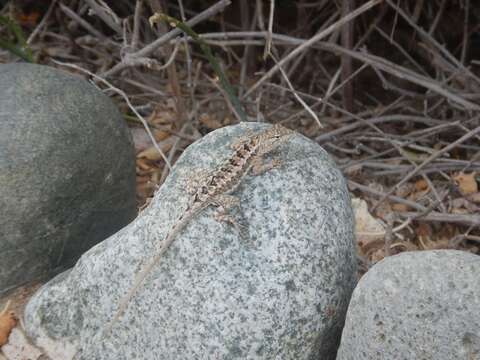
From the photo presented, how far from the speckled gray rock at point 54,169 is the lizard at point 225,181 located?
819 mm

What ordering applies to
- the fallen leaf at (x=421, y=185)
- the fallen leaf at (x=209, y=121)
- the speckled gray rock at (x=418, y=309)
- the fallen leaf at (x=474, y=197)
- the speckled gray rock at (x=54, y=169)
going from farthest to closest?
the fallen leaf at (x=209, y=121)
the fallen leaf at (x=421, y=185)
the fallen leaf at (x=474, y=197)
the speckled gray rock at (x=54, y=169)
the speckled gray rock at (x=418, y=309)

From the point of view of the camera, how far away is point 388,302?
2.68 meters

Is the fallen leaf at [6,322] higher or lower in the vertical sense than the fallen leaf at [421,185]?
higher

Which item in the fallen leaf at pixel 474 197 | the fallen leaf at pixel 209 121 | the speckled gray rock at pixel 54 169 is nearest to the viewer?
the speckled gray rock at pixel 54 169

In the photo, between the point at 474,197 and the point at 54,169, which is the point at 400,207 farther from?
the point at 54,169

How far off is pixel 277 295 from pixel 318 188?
519 mm

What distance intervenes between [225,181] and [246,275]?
0.47m

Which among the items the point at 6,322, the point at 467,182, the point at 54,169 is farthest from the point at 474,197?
the point at 6,322

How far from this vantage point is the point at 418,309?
262cm

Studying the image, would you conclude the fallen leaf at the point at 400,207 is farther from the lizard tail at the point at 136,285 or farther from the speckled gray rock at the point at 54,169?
the lizard tail at the point at 136,285

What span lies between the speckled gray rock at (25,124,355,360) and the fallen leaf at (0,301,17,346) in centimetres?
65

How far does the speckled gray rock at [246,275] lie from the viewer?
3.02 m

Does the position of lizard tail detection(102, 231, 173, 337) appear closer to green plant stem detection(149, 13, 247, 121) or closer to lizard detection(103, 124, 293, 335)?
lizard detection(103, 124, 293, 335)

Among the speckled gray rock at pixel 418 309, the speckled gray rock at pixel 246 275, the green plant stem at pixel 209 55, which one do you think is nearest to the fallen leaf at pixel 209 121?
the green plant stem at pixel 209 55
